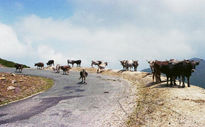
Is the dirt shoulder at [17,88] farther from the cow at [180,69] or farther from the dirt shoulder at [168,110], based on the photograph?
Result: the cow at [180,69]

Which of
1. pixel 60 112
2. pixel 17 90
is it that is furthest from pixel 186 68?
pixel 17 90

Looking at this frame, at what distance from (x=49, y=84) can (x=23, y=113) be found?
19.3m

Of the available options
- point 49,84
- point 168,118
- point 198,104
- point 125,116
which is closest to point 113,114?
point 125,116

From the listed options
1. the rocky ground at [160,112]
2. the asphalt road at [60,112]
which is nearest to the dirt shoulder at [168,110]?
the rocky ground at [160,112]

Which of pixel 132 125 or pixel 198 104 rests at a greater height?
pixel 198 104

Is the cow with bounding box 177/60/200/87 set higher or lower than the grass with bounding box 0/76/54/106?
higher

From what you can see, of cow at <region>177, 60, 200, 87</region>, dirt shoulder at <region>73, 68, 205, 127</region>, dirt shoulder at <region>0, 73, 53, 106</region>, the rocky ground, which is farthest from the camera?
dirt shoulder at <region>0, 73, 53, 106</region>

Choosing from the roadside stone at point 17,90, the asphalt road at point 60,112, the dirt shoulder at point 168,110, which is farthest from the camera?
the roadside stone at point 17,90

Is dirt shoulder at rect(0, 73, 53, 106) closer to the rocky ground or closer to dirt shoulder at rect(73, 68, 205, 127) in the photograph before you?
the rocky ground

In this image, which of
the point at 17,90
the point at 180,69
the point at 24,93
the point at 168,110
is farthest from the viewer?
the point at 17,90

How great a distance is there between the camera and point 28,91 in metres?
35.0

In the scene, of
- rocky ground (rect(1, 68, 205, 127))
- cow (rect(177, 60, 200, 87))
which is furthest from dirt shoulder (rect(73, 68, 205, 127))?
cow (rect(177, 60, 200, 87))

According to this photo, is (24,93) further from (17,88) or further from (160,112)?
(160,112)

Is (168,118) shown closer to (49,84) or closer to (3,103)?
(3,103)
